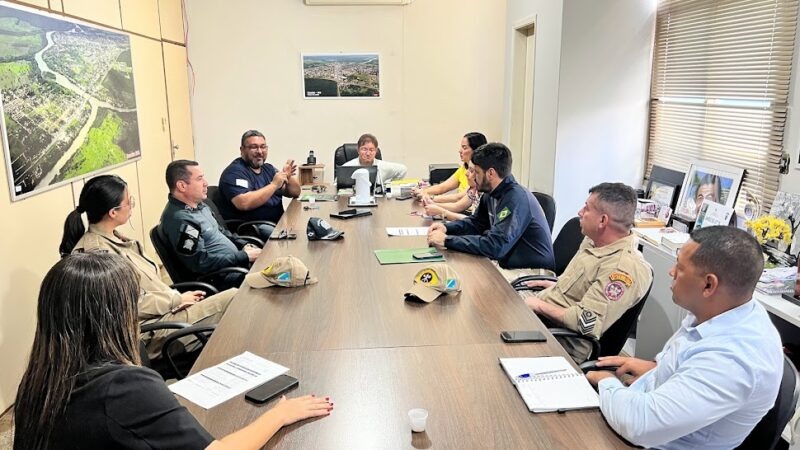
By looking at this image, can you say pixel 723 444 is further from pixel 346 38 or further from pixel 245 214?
pixel 346 38

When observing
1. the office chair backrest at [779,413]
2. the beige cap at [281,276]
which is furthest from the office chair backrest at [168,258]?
the office chair backrest at [779,413]

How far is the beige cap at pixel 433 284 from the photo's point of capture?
2.30m

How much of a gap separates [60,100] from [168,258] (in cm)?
136

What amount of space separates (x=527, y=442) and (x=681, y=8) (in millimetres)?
3614

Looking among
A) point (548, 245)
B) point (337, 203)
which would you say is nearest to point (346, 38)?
point (337, 203)

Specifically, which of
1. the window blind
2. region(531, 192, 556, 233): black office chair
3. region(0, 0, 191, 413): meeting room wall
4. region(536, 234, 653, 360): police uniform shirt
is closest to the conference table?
region(536, 234, 653, 360): police uniform shirt

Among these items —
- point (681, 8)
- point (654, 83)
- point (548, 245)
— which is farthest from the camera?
point (654, 83)

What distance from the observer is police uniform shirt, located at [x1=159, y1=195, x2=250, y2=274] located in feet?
10.2

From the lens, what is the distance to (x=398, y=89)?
6.58 metres

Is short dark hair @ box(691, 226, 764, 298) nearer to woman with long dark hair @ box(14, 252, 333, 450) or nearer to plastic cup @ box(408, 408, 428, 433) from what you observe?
plastic cup @ box(408, 408, 428, 433)

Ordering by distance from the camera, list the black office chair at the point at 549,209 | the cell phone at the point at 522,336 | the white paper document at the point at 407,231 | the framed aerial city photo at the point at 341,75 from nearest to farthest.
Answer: the cell phone at the point at 522,336 → the white paper document at the point at 407,231 → the black office chair at the point at 549,209 → the framed aerial city photo at the point at 341,75

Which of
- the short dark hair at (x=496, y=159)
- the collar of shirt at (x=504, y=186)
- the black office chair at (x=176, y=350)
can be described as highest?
the short dark hair at (x=496, y=159)

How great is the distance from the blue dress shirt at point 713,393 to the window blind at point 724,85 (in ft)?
6.85

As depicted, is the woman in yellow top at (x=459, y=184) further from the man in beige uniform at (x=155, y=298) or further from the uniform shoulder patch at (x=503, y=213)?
the man in beige uniform at (x=155, y=298)
